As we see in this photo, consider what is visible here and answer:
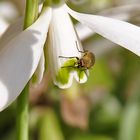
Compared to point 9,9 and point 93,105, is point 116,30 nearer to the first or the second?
point 93,105

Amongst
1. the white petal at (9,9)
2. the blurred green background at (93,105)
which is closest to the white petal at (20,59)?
the blurred green background at (93,105)

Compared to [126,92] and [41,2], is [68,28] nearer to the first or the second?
[41,2]

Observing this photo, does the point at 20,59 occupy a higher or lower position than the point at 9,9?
lower

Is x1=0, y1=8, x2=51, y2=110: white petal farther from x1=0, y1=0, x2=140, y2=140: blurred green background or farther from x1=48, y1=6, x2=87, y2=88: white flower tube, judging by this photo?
x1=0, y1=0, x2=140, y2=140: blurred green background

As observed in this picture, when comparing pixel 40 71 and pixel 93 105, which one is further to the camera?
pixel 93 105

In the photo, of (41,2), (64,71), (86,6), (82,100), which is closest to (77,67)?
(64,71)

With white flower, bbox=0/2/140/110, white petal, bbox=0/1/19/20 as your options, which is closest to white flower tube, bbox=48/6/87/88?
white flower, bbox=0/2/140/110

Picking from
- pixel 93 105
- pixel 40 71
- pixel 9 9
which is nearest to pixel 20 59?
pixel 40 71
